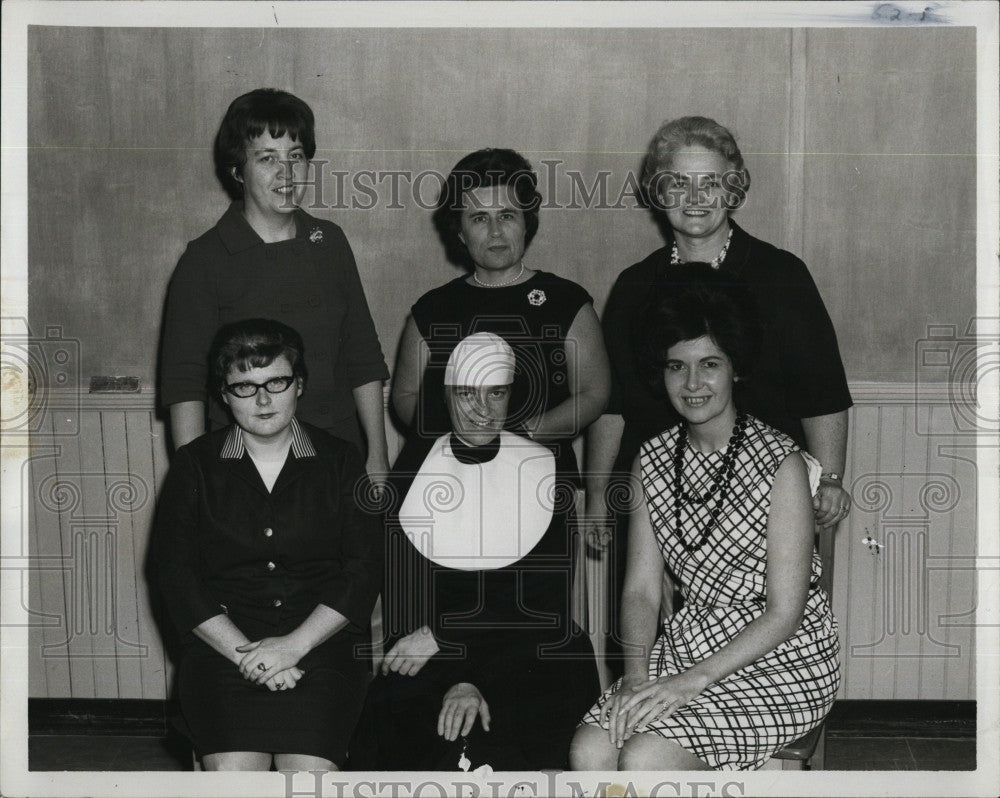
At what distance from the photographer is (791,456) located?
7.56 ft

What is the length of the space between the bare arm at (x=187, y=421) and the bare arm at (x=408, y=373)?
17.6 inches

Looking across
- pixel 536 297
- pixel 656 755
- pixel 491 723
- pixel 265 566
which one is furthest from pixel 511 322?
pixel 656 755

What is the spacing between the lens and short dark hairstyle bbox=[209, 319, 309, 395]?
97.5 inches

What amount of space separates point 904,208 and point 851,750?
1.38m

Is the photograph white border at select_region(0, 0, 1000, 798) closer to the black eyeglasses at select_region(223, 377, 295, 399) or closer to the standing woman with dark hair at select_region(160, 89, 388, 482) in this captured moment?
the standing woman with dark hair at select_region(160, 89, 388, 482)

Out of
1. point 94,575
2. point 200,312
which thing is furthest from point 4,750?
point 200,312

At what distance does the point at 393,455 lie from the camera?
108 inches

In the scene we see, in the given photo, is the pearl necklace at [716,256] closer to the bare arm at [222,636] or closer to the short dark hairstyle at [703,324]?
the short dark hairstyle at [703,324]

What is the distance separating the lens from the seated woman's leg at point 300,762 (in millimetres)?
2377

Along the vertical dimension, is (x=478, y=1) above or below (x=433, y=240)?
above

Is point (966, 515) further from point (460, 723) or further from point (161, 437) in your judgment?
point (161, 437)

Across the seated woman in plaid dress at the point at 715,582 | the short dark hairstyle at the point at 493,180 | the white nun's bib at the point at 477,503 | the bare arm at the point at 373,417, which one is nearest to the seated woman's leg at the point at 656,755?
the seated woman in plaid dress at the point at 715,582

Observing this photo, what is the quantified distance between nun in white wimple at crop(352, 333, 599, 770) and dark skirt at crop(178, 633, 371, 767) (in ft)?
0.28

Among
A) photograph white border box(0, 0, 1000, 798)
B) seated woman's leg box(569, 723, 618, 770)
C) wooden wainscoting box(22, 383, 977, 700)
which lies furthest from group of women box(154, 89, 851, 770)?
photograph white border box(0, 0, 1000, 798)
